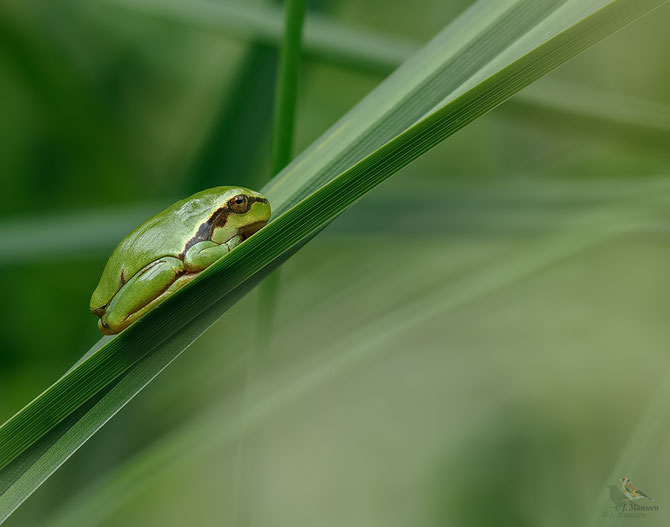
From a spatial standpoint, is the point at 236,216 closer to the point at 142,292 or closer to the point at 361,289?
the point at 142,292

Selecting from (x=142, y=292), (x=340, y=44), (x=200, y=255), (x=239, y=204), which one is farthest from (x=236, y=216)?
(x=340, y=44)

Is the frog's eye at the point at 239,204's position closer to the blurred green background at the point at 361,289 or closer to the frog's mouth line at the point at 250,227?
the frog's mouth line at the point at 250,227

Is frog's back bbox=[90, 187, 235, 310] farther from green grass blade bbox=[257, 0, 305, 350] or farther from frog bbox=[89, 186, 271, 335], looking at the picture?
green grass blade bbox=[257, 0, 305, 350]

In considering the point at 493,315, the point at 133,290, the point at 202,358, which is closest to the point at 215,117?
the point at 133,290

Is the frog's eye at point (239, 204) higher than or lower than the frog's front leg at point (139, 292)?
higher

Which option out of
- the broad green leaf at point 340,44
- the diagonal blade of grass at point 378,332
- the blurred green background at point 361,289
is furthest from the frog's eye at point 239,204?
the diagonal blade of grass at point 378,332
